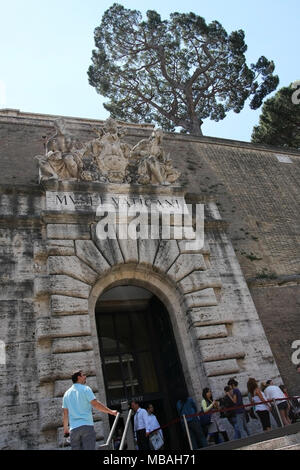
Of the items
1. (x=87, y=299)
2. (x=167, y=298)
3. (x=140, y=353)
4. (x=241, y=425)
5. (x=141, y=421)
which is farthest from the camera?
(x=140, y=353)

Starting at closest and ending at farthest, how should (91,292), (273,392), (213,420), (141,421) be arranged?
(213,420), (141,421), (273,392), (91,292)

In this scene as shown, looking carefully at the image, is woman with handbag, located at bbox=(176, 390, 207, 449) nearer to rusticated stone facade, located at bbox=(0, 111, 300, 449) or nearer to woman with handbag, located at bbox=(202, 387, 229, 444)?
woman with handbag, located at bbox=(202, 387, 229, 444)

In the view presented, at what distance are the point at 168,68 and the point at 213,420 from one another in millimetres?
17781

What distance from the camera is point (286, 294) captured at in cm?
925

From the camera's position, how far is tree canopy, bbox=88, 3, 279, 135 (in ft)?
64.1

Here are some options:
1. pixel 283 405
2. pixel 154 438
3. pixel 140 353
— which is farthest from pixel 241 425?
pixel 140 353

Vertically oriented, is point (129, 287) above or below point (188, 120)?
below

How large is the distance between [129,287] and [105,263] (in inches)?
58.9

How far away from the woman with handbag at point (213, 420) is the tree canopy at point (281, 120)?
15806 millimetres

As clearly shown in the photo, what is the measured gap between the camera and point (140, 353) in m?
8.55

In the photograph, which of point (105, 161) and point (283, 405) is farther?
point (105, 161)

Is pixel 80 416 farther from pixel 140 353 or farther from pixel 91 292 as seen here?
pixel 140 353

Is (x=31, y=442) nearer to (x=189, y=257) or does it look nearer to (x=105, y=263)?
(x=105, y=263)
